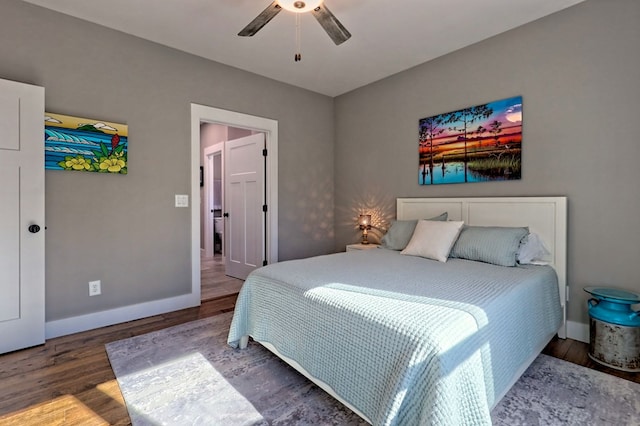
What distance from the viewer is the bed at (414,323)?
1209 mm

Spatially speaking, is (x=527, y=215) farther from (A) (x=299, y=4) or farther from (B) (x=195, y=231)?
(B) (x=195, y=231)

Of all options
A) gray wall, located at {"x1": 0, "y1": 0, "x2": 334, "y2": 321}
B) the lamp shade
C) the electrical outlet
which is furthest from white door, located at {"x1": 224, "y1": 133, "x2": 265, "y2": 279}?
the electrical outlet

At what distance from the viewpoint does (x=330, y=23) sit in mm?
2121

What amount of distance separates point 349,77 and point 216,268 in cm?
361

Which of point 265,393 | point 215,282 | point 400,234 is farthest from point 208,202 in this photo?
point 265,393

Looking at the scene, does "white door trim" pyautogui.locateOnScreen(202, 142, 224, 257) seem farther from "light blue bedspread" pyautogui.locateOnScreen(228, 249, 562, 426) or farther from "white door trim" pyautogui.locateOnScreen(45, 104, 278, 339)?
"light blue bedspread" pyautogui.locateOnScreen(228, 249, 562, 426)

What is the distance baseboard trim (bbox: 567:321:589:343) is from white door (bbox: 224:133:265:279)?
3167 millimetres

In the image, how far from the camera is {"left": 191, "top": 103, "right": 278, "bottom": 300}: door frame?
3.33 m

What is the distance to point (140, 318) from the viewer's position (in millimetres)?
2990

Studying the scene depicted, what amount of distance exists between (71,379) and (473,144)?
3.67 meters

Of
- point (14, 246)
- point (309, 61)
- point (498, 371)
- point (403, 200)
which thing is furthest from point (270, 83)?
point (498, 371)

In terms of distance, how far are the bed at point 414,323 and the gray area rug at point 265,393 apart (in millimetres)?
137

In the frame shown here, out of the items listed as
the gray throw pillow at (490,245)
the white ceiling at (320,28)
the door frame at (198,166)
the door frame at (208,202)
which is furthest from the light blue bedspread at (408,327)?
the door frame at (208,202)

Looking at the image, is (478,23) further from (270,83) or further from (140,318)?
(140,318)
